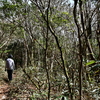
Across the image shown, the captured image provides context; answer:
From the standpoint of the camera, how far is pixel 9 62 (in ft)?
19.2

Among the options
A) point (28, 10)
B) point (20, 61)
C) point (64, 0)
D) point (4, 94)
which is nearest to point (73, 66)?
point (4, 94)

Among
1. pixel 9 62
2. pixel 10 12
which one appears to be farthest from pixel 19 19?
Answer: pixel 9 62

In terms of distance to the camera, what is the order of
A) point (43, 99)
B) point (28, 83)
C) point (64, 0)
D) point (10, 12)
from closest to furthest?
point (43, 99) → point (10, 12) → point (28, 83) → point (64, 0)

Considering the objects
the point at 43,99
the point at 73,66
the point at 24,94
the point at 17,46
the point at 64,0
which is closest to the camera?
the point at 73,66

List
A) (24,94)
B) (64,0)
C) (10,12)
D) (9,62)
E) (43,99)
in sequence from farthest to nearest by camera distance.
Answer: (64,0)
(9,62)
(10,12)
(24,94)
(43,99)

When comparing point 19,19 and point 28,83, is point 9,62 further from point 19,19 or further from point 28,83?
point 19,19

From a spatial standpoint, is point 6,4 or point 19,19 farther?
point 19,19

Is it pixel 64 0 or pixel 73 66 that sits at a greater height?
pixel 64 0

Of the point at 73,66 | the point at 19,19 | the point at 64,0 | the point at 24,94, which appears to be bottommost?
the point at 24,94

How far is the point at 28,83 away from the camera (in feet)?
18.0

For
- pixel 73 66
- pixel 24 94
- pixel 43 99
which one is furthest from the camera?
pixel 24 94

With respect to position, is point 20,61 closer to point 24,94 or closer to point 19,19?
point 19,19

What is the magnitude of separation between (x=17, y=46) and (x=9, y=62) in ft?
43.1

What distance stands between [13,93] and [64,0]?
557cm
